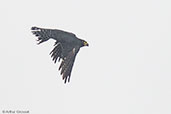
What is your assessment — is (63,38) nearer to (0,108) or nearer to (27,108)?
(0,108)

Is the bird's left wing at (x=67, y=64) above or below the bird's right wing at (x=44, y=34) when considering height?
below

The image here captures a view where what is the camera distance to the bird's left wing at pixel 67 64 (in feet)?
71.5

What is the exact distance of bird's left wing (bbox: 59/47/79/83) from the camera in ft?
71.5

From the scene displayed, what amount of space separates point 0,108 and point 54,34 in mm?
20449

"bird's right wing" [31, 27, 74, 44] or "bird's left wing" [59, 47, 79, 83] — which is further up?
"bird's right wing" [31, 27, 74, 44]

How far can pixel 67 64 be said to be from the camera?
21922 millimetres

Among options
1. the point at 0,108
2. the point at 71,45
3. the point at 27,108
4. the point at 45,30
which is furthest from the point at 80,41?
the point at 27,108

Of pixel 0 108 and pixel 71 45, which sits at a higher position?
pixel 71 45

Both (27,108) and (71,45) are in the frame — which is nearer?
(71,45)

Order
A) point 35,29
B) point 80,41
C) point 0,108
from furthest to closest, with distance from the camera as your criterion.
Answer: point 0,108 < point 80,41 < point 35,29

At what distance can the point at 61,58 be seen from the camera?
2217cm

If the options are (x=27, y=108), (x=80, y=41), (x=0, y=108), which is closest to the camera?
(x=80, y=41)

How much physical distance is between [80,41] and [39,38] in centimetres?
197

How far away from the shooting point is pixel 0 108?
133 feet
